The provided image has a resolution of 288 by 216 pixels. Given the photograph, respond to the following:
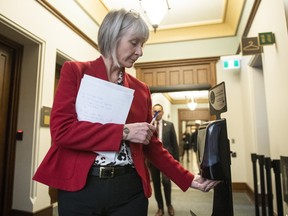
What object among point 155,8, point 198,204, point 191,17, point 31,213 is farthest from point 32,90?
point 191,17

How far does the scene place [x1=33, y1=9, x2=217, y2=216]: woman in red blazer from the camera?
0.67 meters

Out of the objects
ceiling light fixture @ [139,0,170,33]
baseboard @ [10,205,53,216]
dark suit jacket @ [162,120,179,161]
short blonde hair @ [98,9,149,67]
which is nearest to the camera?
short blonde hair @ [98,9,149,67]

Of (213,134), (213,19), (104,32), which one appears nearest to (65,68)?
(104,32)

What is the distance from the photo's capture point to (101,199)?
698 millimetres

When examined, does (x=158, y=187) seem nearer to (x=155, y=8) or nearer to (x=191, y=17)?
(x=155, y=8)

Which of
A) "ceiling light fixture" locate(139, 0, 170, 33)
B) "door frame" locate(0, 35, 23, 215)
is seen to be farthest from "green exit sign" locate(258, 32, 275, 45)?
"door frame" locate(0, 35, 23, 215)

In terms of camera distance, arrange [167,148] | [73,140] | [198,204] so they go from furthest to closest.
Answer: [198,204], [167,148], [73,140]

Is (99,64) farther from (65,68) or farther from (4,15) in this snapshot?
(4,15)

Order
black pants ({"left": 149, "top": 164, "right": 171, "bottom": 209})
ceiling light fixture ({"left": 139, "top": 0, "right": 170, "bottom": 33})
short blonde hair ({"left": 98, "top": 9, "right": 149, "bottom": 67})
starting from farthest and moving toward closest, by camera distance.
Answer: black pants ({"left": 149, "top": 164, "right": 171, "bottom": 209}), ceiling light fixture ({"left": 139, "top": 0, "right": 170, "bottom": 33}), short blonde hair ({"left": 98, "top": 9, "right": 149, "bottom": 67})

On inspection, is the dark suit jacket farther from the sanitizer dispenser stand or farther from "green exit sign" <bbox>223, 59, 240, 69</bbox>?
the sanitizer dispenser stand

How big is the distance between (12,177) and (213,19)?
4200mm

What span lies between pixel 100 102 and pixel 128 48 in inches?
8.3

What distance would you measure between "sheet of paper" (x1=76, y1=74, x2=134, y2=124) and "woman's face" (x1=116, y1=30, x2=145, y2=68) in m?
0.11

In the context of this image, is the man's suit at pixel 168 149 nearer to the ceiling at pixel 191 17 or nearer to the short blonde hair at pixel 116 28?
the ceiling at pixel 191 17
